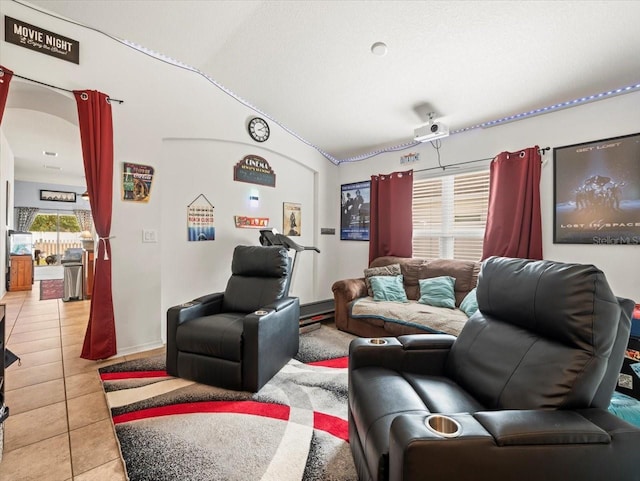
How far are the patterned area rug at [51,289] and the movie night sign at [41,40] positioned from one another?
442 centimetres

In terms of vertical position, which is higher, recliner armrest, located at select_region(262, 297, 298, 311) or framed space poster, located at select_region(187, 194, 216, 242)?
framed space poster, located at select_region(187, 194, 216, 242)

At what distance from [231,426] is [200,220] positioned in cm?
238

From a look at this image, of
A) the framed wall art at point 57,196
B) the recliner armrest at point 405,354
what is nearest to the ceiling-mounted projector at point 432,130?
the recliner armrest at point 405,354

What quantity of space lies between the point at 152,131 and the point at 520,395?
3577 mm

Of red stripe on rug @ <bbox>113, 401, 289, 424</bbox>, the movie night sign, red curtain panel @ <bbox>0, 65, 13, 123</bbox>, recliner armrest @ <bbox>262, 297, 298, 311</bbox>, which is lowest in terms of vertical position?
red stripe on rug @ <bbox>113, 401, 289, 424</bbox>

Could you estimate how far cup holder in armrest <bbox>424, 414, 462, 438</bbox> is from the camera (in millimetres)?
897

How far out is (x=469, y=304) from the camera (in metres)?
2.98

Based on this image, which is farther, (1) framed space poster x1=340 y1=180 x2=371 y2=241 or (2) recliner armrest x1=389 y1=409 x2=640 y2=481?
(1) framed space poster x1=340 y1=180 x2=371 y2=241

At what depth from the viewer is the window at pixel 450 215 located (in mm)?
3639

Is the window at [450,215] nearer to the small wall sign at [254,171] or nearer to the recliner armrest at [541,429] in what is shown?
the small wall sign at [254,171]

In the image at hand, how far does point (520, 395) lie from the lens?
119cm

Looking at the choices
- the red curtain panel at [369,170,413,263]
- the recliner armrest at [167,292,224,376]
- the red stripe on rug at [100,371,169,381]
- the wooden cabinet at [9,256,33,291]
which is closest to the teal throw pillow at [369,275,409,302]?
the red curtain panel at [369,170,413,263]

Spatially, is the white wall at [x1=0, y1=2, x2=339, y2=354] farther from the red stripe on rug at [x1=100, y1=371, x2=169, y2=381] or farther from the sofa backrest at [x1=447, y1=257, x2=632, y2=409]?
the sofa backrest at [x1=447, y1=257, x2=632, y2=409]

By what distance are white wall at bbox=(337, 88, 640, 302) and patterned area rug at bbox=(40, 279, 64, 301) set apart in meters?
6.57
